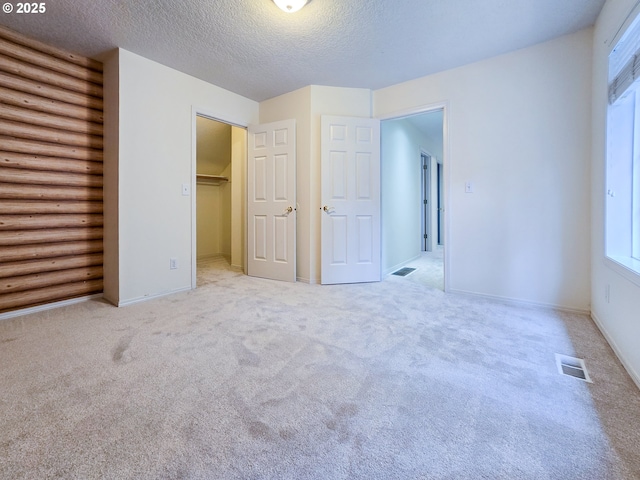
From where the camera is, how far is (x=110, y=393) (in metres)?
1.32

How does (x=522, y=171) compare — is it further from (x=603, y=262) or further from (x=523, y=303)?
(x=523, y=303)

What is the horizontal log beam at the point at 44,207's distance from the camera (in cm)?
232

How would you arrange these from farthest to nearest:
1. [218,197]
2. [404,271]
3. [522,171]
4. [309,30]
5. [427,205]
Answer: [427,205], [218,197], [404,271], [522,171], [309,30]

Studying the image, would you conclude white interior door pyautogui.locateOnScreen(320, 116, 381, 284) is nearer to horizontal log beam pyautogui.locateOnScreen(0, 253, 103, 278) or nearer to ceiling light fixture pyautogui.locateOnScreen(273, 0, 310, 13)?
ceiling light fixture pyautogui.locateOnScreen(273, 0, 310, 13)

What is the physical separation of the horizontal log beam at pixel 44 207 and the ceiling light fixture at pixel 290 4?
247 cm

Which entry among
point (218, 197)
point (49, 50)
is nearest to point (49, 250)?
point (49, 50)

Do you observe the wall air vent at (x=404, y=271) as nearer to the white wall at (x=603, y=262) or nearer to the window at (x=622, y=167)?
the white wall at (x=603, y=262)

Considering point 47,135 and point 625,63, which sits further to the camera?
point 47,135

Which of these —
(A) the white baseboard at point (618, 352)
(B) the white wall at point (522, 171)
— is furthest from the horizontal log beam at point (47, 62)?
(A) the white baseboard at point (618, 352)

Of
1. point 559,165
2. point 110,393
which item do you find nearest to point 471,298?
point 559,165

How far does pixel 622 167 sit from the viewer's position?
1.87 metres

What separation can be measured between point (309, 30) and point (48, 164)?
2.57m

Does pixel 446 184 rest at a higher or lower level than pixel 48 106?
lower

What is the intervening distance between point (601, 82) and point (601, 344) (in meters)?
1.83
